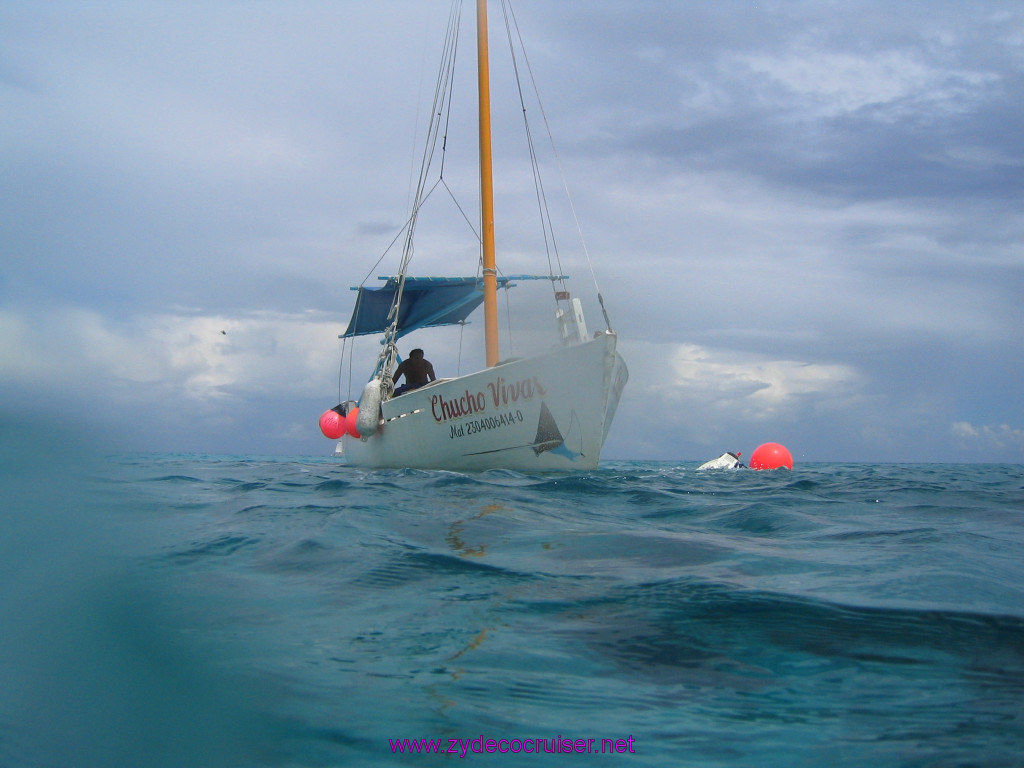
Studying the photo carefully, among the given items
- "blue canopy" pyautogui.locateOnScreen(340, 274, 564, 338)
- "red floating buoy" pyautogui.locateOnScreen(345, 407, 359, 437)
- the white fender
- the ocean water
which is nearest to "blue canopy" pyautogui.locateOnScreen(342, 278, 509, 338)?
"blue canopy" pyautogui.locateOnScreen(340, 274, 564, 338)

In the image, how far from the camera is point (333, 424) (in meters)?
13.3

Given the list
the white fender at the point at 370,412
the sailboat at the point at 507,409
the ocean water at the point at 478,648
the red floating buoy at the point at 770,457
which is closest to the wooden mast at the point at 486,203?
the sailboat at the point at 507,409

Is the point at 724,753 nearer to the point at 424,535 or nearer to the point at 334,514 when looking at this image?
the point at 424,535

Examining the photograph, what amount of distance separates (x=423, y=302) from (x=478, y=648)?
13307 millimetres

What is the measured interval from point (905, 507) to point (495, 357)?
20.6 ft

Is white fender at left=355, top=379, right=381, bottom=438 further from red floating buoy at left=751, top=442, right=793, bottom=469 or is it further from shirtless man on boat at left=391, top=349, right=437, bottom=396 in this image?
red floating buoy at left=751, top=442, right=793, bottom=469

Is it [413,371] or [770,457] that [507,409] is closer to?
[413,371]

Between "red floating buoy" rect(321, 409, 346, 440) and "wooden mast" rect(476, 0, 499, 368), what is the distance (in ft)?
12.9

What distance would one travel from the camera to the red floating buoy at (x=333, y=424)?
1330 centimetres

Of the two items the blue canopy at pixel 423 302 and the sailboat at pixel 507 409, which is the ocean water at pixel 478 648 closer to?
the sailboat at pixel 507 409

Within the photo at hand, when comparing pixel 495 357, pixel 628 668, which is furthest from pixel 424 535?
pixel 495 357

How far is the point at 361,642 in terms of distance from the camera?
6.72 ft

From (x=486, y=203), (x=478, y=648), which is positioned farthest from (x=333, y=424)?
(x=478, y=648)

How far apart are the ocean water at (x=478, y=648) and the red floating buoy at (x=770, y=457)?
910 cm
